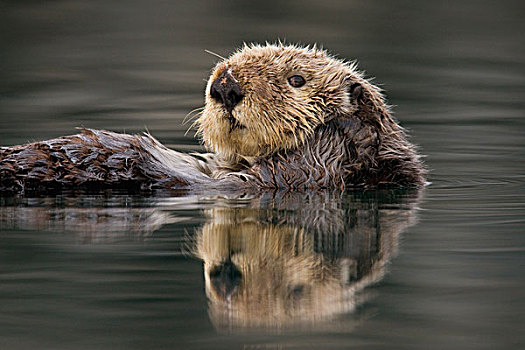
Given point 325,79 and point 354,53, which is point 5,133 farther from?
point 354,53

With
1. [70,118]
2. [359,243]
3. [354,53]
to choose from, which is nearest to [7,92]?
[70,118]

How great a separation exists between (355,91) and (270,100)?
616mm

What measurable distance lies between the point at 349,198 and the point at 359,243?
1.41m

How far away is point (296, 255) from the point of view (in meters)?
3.81

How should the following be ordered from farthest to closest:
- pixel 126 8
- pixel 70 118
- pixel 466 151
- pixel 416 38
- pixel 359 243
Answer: pixel 126 8
pixel 416 38
pixel 70 118
pixel 466 151
pixel 359 243

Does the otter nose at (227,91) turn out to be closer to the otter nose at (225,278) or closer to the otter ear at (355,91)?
the otter ear at (355,91)

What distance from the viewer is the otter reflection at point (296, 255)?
303 cm

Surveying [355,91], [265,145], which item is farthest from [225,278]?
[355,91]

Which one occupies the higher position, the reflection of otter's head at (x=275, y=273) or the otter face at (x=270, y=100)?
the otter face at (x=270, y=100)

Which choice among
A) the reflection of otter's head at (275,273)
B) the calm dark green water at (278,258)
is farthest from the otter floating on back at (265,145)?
the reflection of otter's head at (275,273)

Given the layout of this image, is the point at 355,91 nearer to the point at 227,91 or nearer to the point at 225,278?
the point at 227,91

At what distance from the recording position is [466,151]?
322 inches

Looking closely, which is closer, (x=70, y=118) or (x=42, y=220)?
(x=42, y=220)

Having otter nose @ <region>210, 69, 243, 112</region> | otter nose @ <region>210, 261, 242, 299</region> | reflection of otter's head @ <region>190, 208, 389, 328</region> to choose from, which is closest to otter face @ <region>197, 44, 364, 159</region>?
otter nose @ <region>210, 69, 243, 112</region>
